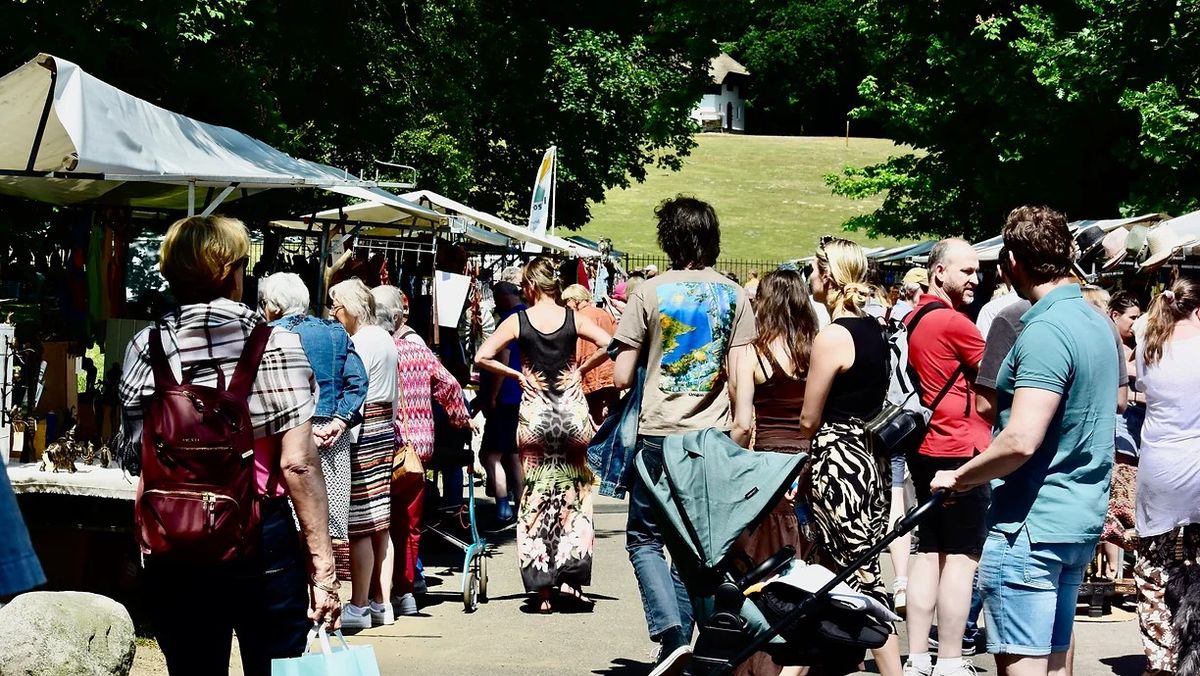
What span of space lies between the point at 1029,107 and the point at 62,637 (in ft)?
65.1

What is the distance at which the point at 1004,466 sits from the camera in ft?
14.4

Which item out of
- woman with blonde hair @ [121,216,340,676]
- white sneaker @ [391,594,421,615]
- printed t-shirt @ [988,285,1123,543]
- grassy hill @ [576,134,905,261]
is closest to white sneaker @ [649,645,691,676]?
printed t-shirt @ [988,285,1123,543]

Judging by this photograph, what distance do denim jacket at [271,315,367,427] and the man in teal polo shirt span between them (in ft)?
11.3

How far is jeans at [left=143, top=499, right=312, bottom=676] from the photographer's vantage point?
396 cm

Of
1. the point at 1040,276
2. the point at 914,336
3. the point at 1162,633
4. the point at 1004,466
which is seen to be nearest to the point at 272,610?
the point at 1004,466

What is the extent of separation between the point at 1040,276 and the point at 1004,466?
642mm

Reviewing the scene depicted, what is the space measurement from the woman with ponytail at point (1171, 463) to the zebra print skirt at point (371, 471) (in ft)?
12.7

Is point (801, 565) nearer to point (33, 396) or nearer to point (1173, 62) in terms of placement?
point (33, 396)

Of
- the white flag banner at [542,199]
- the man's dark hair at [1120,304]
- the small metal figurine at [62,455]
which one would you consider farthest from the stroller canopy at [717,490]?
the white flag banner at [542,199]

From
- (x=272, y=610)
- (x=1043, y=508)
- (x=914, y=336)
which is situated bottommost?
(x=272, y=610)

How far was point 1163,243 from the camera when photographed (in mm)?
10555

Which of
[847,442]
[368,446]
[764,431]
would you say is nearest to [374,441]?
[368,446]

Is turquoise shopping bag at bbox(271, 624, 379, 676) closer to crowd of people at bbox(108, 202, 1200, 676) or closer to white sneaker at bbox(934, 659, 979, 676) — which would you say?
crowd of people at bbox(108, 202, 1200, 676)

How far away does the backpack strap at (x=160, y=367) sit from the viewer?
3867 millimetres
